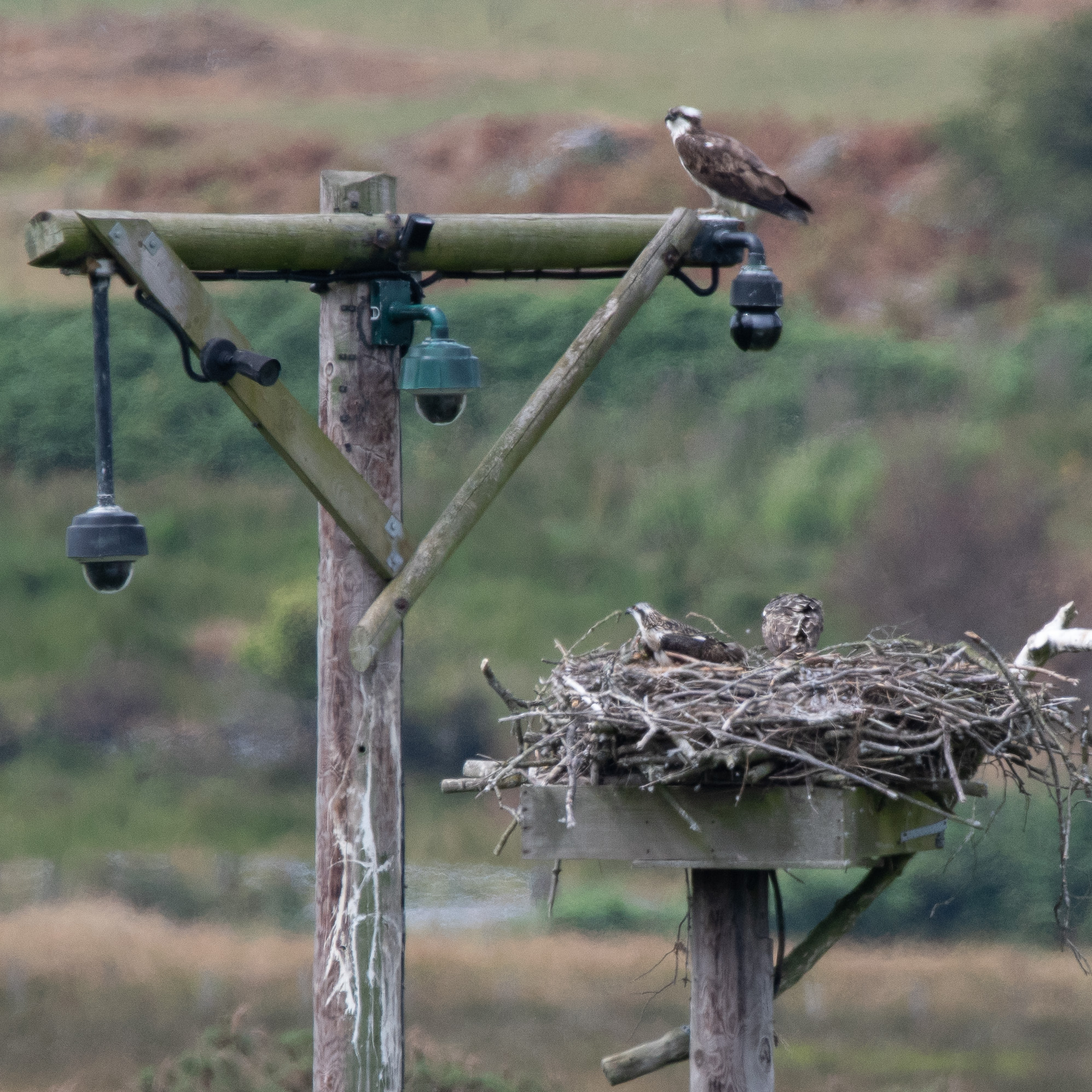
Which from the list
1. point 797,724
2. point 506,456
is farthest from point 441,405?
point 797,724

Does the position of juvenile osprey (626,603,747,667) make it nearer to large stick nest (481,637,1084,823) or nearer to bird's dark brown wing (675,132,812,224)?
large stick nest (481,637,1084,823)

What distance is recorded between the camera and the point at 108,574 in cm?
542

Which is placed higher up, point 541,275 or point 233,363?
point 541,275

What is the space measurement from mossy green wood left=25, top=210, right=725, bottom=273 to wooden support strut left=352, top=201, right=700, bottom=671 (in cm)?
18

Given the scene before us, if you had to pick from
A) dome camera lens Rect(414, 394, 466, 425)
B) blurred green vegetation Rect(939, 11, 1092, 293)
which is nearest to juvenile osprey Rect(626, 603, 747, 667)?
dome camera lens Rect(414, 394, 466, 425)

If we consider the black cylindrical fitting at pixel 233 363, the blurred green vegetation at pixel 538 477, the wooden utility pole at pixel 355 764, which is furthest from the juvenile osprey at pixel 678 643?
the blurred green vegetation at pixel 538 477

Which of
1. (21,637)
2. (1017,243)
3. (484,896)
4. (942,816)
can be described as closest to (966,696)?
(942,816)

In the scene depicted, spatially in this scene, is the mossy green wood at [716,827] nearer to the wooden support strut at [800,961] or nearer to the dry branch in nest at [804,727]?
the dry branch in nest at [804,727]

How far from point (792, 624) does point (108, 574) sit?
7.81 feet

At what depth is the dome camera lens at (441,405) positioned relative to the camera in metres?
5.97

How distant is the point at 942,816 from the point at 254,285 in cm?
1783

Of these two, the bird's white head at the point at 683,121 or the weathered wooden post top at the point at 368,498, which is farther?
the bird's white head at the point at 683,121

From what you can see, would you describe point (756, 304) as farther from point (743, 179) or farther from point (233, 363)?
point (233, 363)

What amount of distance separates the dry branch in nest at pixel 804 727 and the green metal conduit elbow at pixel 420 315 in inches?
44.5
